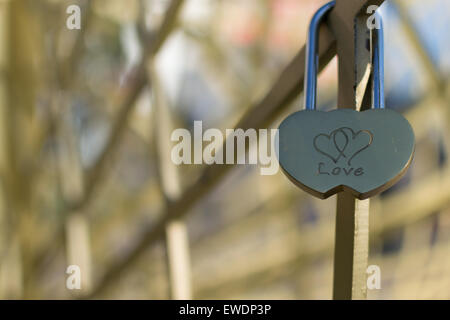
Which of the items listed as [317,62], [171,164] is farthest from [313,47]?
[171,164]

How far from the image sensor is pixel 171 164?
0.57 m

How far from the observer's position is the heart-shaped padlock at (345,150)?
212 mm

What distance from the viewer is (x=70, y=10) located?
85cm

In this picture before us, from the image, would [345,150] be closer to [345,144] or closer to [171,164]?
[345,144]

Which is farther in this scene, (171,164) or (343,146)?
(171,164)

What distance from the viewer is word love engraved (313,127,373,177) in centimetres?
22

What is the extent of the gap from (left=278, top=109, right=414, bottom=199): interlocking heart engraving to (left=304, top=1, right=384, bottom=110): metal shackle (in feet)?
0.07

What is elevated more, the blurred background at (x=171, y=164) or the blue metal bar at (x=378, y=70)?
the blurred background at (x=171, y=164)

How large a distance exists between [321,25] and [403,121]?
74 mm

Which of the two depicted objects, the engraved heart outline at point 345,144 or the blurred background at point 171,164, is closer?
the engraved heart outline at point 345,144

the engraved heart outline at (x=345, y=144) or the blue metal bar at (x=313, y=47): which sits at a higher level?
the blue metal bar at (x=313, y=47)

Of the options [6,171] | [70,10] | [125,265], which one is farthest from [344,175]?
[6,171]

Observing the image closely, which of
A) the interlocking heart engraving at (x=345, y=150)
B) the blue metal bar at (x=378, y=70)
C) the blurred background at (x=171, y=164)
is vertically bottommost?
the interlocking heart engraving at (x=345, y=150)

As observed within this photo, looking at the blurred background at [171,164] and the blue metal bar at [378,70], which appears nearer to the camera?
the blue metal bar at [378,70]
